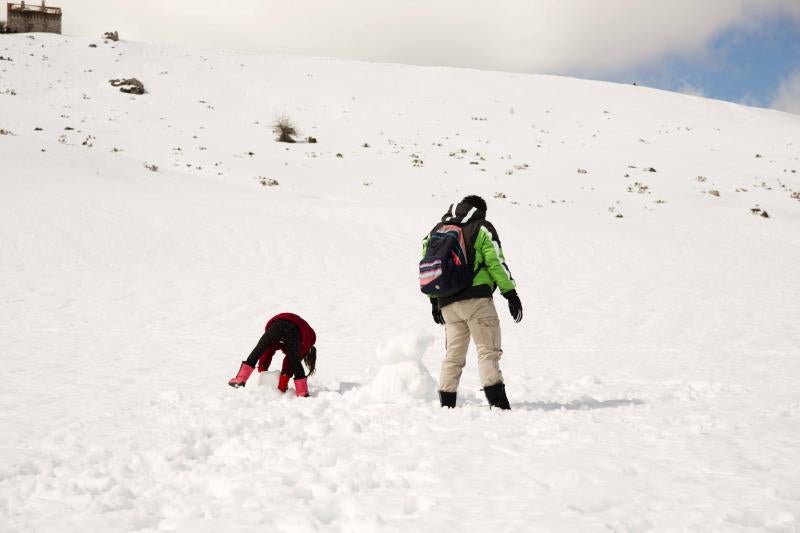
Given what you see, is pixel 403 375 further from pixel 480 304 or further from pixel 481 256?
pixel 481 256

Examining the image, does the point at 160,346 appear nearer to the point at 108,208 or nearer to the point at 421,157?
the point at 108,208

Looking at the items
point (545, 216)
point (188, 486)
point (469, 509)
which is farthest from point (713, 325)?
point (545, 216)

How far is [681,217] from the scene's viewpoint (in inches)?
783

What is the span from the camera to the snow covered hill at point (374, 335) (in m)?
3.16

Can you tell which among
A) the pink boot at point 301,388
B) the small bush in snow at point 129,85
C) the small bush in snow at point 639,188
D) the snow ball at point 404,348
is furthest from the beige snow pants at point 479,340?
the small bush in snow at point 129,85

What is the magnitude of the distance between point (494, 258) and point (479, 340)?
0.68m

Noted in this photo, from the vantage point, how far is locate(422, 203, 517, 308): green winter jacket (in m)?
4.74

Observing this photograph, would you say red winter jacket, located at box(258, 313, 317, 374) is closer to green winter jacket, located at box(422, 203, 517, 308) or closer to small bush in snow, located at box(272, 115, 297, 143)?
green winter jacket, located at box(422, 203, 517, 308)

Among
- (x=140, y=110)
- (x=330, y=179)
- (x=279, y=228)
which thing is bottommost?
(x=279, y=228)

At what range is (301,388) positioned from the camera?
17.5 ft

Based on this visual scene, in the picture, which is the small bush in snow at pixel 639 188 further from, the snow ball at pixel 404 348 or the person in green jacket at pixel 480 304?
the person in green jacket at pixel 480 304

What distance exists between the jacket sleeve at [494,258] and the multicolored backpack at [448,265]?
0.15 metres

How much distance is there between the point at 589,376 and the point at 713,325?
13.3ft

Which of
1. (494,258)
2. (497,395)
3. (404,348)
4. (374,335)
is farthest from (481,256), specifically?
(374,335)
